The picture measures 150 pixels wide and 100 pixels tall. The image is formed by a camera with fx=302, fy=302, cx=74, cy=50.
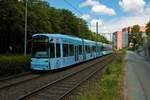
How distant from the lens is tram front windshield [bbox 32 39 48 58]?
22.2 m

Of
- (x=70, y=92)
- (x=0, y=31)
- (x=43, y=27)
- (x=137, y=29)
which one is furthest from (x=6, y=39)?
(x=137, y=29)

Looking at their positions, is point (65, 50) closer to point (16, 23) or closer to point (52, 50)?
point (52, 50)

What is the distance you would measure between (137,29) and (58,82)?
403 feet

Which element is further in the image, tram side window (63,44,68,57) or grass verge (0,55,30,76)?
tram side window (63,44,68,57)

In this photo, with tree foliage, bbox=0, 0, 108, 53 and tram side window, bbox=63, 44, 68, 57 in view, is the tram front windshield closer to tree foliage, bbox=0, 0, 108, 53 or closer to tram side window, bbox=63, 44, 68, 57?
tram side window, bbox=63, 44, 68, 57

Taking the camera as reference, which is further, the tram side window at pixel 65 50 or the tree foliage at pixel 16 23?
the tree foliage at pixel 16 23

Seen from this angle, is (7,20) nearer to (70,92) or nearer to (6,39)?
(6,39)

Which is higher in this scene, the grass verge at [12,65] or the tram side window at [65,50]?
the tram side window at [65,50]

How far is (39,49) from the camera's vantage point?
22.4 metres

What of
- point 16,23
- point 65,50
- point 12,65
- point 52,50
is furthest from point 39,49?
point 16,23

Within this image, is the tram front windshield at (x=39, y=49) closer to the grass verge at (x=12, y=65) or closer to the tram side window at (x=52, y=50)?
the tram side window at (x=52, y=50)

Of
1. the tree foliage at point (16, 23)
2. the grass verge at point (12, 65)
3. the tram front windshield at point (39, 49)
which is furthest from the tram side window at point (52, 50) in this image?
the tree foliage at point (16, 23)

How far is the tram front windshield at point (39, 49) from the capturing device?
2217cm

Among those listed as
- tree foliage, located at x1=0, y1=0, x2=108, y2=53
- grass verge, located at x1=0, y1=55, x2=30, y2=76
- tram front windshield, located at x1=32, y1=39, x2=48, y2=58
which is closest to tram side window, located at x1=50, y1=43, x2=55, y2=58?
tram front windshield, located at x1=32, y1=39, x2=48, y2=58
